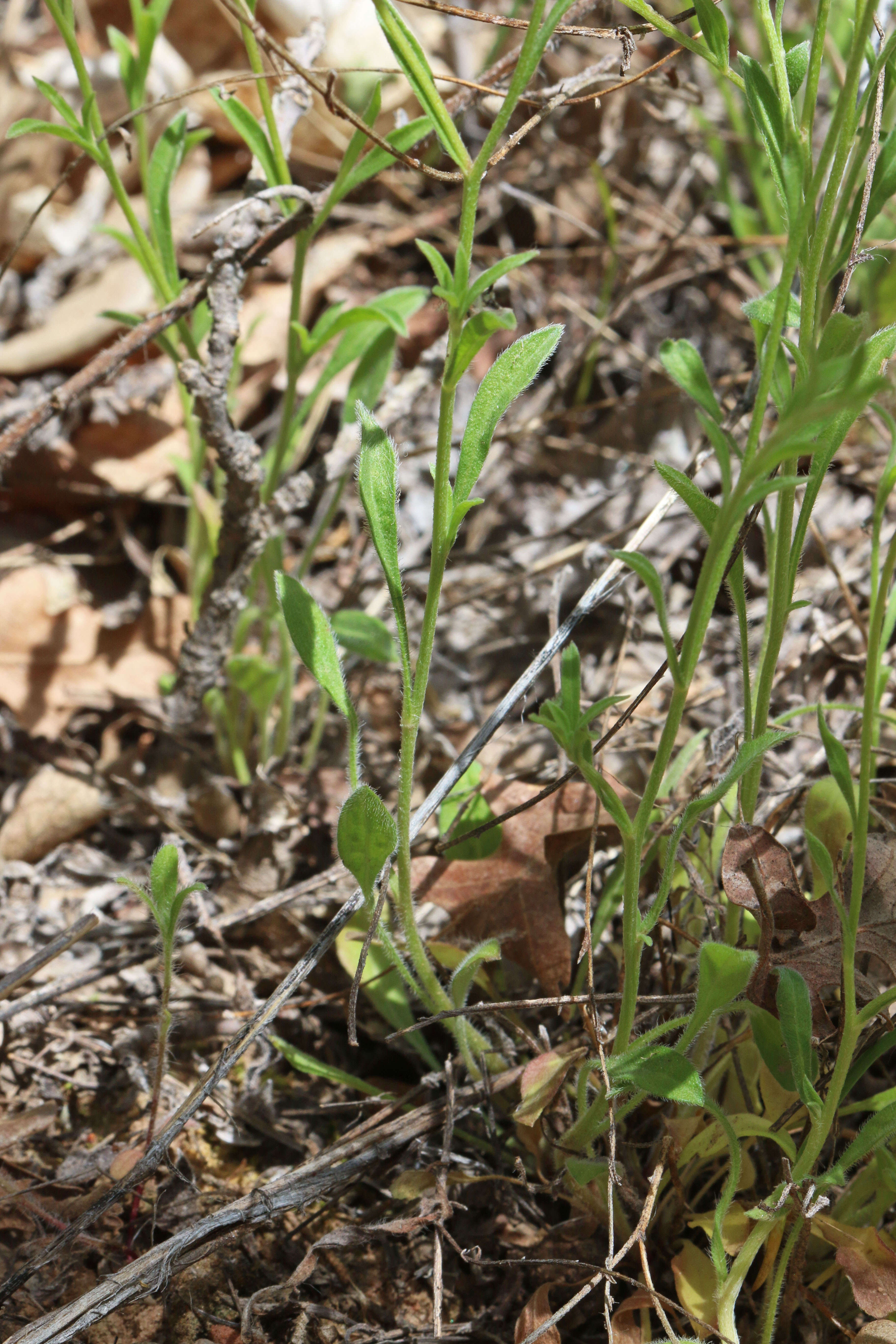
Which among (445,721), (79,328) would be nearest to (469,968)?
(445,721)

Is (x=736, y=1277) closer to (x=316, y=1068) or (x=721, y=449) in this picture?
(x=316, y=1068)

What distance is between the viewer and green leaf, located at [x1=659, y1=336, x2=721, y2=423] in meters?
1.01

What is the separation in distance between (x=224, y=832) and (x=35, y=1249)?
0.77 meters

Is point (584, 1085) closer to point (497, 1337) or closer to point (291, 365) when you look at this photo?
point (497, 1337)

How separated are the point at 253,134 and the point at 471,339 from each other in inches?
29.9

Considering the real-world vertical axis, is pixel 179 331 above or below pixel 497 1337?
above

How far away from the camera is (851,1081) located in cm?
115

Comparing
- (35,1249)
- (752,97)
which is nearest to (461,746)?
(35,1249)

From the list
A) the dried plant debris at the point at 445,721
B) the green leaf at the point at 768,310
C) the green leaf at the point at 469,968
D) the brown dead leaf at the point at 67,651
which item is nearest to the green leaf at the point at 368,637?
the dried plant debris at the point at 445,721

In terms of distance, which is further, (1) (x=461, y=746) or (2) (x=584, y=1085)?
(1) (x=461, y=746)

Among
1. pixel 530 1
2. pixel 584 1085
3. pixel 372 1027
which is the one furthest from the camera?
pixel 530 1

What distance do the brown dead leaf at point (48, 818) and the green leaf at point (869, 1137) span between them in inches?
52.9

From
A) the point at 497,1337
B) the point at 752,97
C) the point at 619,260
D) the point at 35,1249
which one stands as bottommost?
the point at 497,1337

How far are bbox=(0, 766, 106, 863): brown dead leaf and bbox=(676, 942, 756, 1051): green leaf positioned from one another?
4.05 feet
